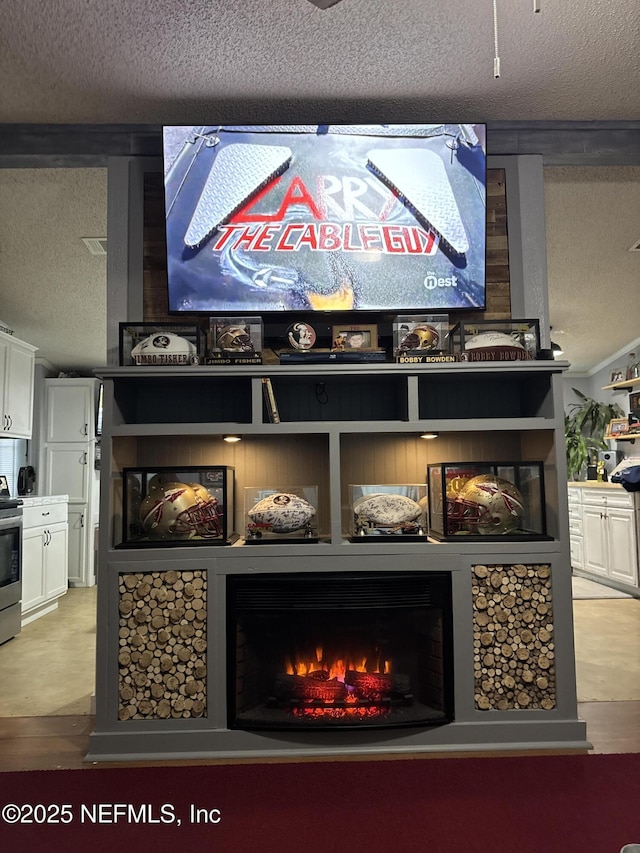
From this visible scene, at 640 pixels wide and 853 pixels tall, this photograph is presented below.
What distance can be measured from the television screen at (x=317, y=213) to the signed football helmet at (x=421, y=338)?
13 centimetres

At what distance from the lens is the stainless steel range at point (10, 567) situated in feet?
14.0

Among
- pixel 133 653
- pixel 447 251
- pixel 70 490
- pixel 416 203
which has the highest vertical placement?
pixel 416 203

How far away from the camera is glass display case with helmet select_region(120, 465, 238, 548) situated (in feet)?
8.38

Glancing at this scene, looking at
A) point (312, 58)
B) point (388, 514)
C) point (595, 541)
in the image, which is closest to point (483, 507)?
point (388, 514)

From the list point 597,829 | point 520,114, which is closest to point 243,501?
point 597,829

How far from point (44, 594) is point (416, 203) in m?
4.33

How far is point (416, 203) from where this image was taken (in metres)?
2.75

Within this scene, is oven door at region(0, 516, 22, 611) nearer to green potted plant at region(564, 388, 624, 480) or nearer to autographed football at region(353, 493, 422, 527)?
autographed football at region(353, 493, 422, 527)

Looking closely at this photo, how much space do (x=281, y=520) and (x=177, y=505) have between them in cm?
43

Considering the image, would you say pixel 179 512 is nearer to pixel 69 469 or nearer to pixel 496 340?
pixel 496 340

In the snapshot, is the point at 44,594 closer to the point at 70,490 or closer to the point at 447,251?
the point at 70,490

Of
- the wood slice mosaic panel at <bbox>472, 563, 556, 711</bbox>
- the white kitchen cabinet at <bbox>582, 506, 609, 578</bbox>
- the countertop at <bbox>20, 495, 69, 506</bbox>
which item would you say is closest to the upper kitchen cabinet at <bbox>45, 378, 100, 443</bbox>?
the countertop at <bbox>20, 495, 69, 506</bbox>

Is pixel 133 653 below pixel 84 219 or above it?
below

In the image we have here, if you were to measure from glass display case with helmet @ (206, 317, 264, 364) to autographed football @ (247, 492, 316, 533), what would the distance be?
588mm
